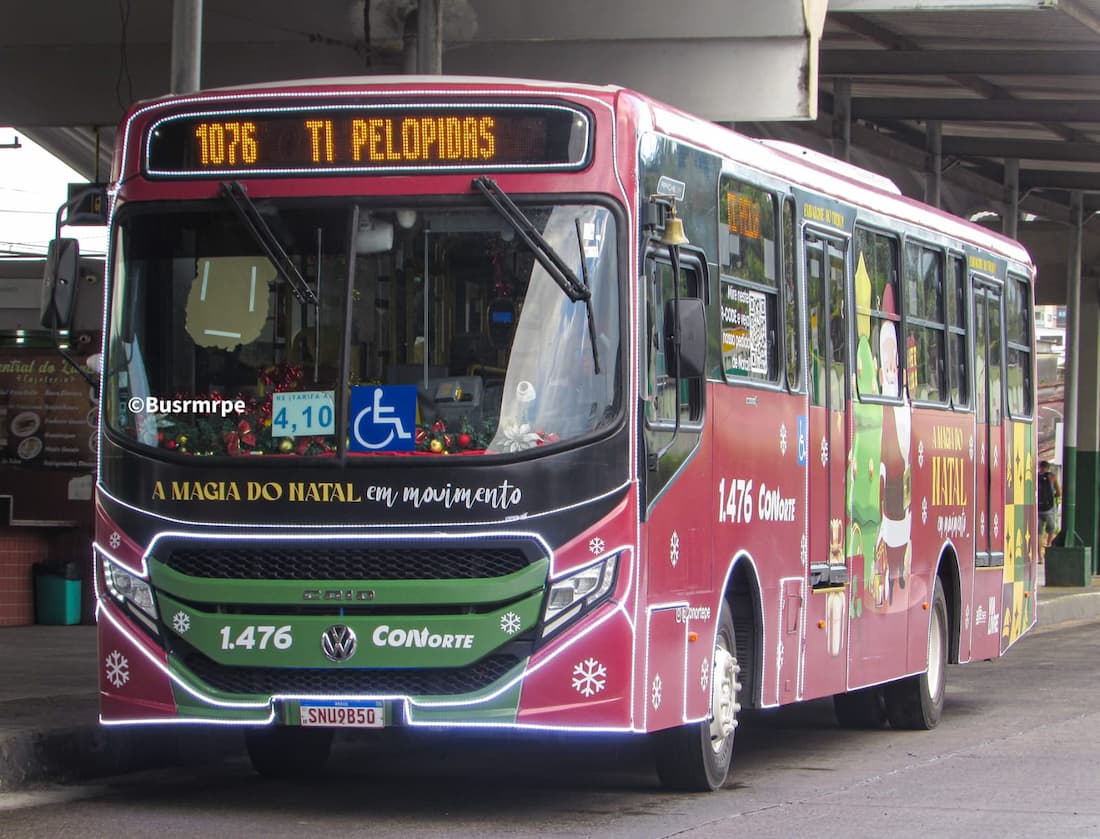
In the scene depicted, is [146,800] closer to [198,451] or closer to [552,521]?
[198,451]

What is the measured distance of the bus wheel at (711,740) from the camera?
10039 mm

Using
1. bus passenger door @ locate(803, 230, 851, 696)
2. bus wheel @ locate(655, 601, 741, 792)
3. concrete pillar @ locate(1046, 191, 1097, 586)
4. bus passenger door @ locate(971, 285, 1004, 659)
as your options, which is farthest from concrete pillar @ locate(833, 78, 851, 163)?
bus wheel @ locate(655, 601, 741, 792)

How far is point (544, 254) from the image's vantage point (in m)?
8.97

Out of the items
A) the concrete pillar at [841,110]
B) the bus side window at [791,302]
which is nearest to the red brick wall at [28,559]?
the bus side window at [791,302]

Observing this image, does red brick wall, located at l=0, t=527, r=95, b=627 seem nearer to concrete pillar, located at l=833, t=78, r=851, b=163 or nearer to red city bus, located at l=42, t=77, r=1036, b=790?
red city bus, located at l=42, t=77, r=1036, b=790

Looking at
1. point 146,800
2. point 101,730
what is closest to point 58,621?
point 101,730

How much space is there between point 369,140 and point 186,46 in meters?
3.69

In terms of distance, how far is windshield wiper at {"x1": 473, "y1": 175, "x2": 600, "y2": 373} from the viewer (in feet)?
29.3

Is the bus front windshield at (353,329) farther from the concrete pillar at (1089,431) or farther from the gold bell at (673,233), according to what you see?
the concrete pillar at (1089,431)

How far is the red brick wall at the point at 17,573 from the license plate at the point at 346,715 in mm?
10691

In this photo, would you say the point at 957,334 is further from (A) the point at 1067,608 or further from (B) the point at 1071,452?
(B) the point at 1071,452

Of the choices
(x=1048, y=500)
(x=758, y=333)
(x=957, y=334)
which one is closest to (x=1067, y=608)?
(x=957, y=334)

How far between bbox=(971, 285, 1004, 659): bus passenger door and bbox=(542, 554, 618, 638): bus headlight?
693 centimetres

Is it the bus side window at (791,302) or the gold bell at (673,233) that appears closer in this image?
the gold bell at (673,233)
